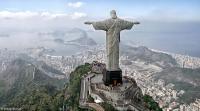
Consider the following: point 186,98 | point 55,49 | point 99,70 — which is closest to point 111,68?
point 99,70

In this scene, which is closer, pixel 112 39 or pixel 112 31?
pixel 112 31

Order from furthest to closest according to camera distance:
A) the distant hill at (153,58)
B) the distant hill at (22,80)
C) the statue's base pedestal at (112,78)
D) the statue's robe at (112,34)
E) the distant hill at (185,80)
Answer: the distant hill at (153,58), the distant hill at (185,80), the distant hill at (22,80), the statue's base pedestal at (112,78), the statue's robe at (112,34)

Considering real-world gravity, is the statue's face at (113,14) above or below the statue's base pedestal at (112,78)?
above

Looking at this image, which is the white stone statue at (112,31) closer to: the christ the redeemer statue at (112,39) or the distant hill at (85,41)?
the christ the redeemer statue at (112,39)

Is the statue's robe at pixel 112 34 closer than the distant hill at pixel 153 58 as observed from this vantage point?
Yes

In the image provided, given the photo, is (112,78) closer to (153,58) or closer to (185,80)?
(185,80)

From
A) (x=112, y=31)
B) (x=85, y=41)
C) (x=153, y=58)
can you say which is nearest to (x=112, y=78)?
(x=112, y=31)

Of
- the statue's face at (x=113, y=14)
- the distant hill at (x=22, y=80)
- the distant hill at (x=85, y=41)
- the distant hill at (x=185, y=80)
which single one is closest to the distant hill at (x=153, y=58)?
the distant hill at (x=185, y=80)

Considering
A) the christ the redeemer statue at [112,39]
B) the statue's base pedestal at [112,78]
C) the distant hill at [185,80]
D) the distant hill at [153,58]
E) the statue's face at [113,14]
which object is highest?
the statue's face at [113,14]
